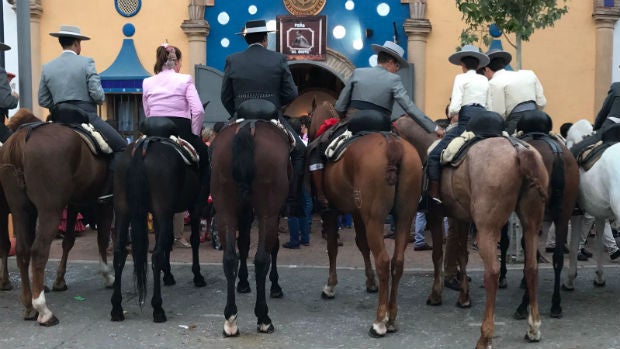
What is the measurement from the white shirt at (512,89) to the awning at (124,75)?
32.5ft

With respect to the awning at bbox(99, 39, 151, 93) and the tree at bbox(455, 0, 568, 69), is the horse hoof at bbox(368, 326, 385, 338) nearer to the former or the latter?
the tree at bbox(455, 0, 568, 69)

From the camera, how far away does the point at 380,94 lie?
7441 millimetres

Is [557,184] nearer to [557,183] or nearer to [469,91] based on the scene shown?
[557,183]

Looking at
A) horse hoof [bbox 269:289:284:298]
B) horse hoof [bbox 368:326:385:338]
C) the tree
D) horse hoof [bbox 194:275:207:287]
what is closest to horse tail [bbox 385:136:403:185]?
horse hoof [bbox 368:326:385:338]

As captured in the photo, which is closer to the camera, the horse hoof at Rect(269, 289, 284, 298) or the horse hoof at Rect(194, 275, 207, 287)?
the horse hoof at Rect(269, 289, 284, 298)

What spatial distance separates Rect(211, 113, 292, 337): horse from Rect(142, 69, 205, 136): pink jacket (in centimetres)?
123

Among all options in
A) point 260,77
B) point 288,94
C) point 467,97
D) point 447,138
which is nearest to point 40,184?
point 260,77

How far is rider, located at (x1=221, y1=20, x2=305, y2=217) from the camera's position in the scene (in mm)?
7223

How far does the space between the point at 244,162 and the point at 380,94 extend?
74.5 inches

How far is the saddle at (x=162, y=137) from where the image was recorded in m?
6.86

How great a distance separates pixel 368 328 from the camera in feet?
22.0

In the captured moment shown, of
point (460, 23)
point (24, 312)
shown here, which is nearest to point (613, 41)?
point (460, 23)

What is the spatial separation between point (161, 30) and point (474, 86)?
10.6 meters

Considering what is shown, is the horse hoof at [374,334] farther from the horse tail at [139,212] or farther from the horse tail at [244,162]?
the horse tail at [139,212]
